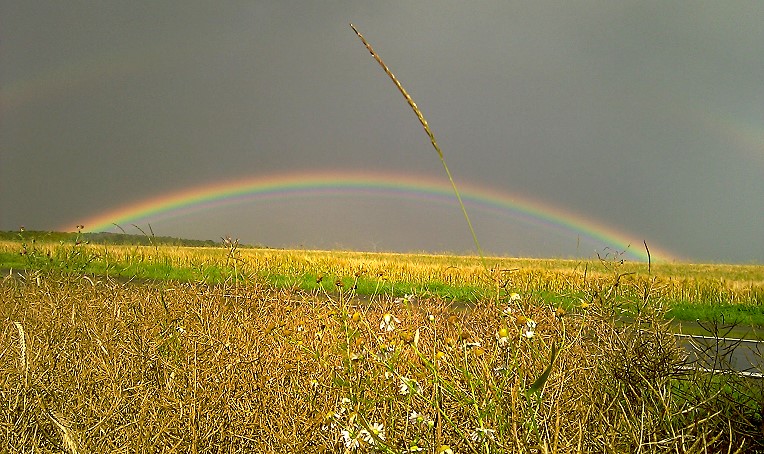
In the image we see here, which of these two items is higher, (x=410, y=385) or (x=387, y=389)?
(x=410, y=385)

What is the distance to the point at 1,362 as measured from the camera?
3.76 meters

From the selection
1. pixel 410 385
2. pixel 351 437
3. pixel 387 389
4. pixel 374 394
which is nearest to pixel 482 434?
pixel 410 385

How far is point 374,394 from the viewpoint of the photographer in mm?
2873

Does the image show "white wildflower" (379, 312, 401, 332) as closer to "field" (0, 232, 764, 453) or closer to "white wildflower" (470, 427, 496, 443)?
"field" (0, 232, 764, 453)

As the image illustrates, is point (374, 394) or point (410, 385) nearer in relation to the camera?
point (410, 385)

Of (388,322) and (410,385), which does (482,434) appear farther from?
(388,322)

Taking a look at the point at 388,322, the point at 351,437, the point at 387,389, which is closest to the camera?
the point at 351,437

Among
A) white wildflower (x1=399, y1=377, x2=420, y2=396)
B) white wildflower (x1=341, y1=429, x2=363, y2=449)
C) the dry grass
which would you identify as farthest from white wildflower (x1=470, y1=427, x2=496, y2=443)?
white wildflower (x1=341, y1=429, x2=363, y2=449)

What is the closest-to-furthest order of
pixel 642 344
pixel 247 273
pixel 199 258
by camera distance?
pixel 642 344 < pixel 247 273 < pixel 199 258

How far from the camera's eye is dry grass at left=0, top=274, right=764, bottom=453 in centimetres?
216

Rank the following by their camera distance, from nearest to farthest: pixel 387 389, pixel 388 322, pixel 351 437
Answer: pixel 351 437
pixel 388 322
pixel 387 389

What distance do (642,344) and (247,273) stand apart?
3923 mm

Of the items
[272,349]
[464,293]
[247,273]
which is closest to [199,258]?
[464,293]

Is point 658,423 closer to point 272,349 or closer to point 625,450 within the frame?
point 625,450
